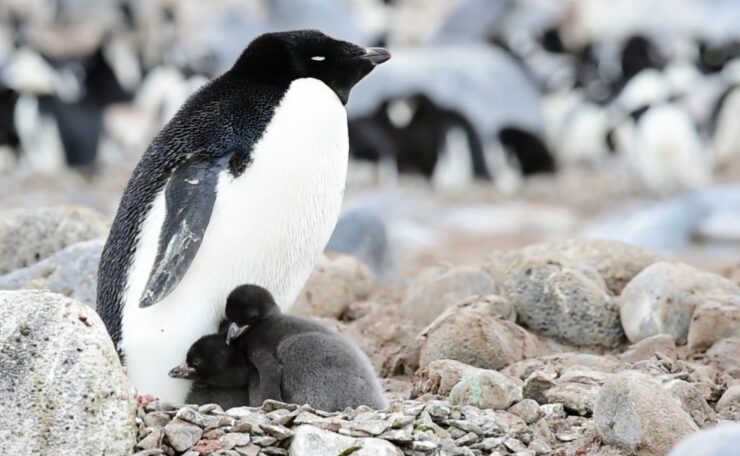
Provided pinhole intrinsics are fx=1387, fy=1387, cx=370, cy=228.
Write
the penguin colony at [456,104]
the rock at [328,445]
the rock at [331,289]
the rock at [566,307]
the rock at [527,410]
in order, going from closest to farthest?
the rock at [328,445] < the rock at [527,410] < the rock at [566,307] < the rock at [331,289] < the penguin colony at [456,104]

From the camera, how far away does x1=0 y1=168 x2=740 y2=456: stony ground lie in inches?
155

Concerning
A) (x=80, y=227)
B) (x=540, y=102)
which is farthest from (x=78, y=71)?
(x=80, y=227)

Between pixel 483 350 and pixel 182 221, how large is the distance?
1.23 m

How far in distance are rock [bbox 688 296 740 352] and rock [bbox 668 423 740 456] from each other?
2380 mm

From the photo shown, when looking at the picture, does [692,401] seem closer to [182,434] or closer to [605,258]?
[182,434]

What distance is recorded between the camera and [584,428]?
429cm

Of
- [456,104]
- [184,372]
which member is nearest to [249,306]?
[184,372]

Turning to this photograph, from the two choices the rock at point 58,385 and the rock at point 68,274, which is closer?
the rock at point 58,385

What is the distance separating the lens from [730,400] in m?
4.56

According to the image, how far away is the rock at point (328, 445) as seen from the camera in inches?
153

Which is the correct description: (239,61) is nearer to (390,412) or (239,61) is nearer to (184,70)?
(390,412)

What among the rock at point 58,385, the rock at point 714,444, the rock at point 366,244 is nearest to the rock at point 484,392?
the rock at point 58,385

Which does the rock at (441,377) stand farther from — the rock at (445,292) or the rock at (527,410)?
the rock at (445,292)

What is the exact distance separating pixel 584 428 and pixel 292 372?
0.93 metres
